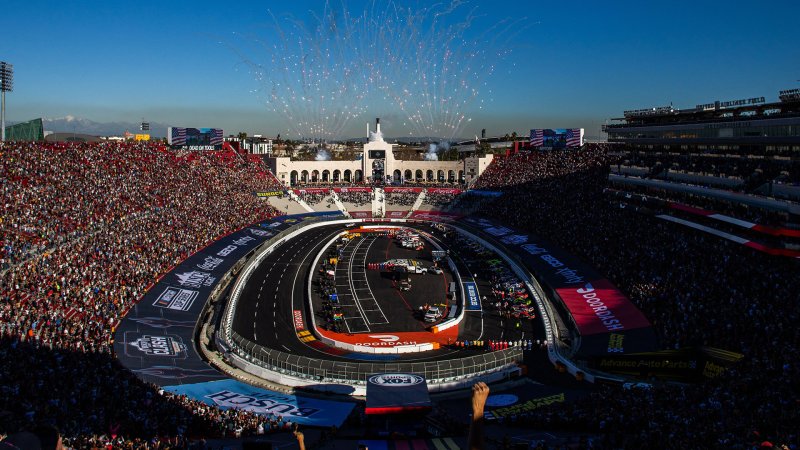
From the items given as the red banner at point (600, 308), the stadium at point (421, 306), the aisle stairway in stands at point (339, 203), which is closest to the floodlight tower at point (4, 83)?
the stadium at point (421, 306)

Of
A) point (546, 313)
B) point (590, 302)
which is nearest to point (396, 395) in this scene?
point (546, 313)

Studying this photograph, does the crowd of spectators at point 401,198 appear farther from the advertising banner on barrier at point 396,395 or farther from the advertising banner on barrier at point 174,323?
the advertising banner on barrier at point 396,395

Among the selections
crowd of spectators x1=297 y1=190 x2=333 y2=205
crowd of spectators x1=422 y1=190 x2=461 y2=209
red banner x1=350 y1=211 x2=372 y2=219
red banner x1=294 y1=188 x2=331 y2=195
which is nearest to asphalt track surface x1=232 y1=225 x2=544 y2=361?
red banner x1=350 y1=211 x2=372 y2=219

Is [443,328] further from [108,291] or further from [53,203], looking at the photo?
[53,203]

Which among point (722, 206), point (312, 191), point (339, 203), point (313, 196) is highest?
point (722, 206)

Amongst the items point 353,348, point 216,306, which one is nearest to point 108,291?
point 216,306

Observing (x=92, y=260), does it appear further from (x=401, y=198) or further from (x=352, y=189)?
(x=352, y=189)
